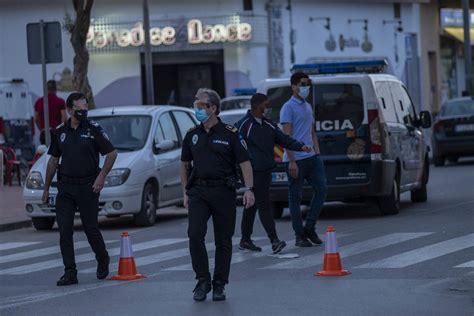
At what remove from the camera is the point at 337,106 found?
17250 mm

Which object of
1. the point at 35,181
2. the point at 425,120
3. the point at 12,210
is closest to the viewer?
the point at 35,181

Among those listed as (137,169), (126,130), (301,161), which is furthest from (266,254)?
(126,130)

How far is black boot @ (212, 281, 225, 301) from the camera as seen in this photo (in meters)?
10.4

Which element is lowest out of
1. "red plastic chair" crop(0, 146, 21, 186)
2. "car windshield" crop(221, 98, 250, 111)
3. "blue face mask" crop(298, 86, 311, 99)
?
"red plastic chair" crop(0, 146, 21, 186)

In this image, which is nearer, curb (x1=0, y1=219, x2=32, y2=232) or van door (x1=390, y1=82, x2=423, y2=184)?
curb (x1=0, y1=219, x2=32, y2=232)

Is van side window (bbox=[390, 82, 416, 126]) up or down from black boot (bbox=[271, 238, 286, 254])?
up

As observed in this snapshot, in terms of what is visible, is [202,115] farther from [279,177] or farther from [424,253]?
[279,177]

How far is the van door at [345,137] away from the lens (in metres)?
17.1

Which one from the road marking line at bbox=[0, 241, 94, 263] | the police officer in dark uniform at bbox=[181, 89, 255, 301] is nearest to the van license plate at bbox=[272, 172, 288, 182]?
the road marking line at bbox=[0, 241, 94, 263]

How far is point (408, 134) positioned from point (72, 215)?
8.03m

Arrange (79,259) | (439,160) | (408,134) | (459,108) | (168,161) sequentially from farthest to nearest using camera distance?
1. (439,160)
2. (459,108)
3. (408,134)
4. (168,161)
5. (79,259)

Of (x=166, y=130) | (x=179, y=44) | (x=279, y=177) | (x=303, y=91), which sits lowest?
(x=279, y=177)

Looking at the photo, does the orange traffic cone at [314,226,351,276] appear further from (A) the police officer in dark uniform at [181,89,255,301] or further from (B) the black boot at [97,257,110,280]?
(B) the black boot at [97,257,110,280]

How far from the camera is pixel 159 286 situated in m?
11.5
